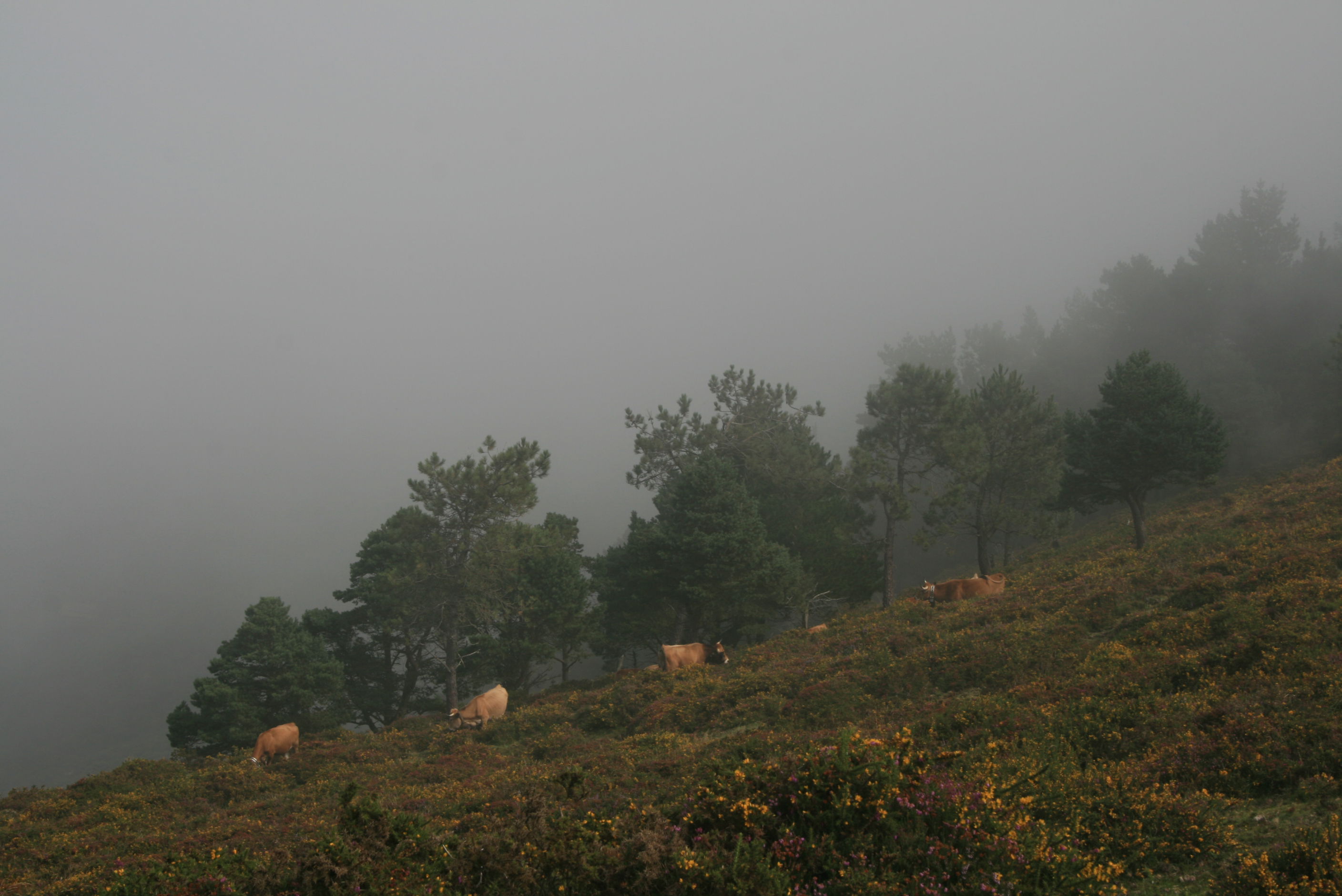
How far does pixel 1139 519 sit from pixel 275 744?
38.9m

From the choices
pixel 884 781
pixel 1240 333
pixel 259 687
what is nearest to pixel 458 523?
pixel 259 687

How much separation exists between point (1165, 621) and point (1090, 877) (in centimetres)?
1198

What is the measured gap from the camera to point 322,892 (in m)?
6.27

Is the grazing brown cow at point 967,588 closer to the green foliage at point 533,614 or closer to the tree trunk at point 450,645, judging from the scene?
the green foliage at point 533,614

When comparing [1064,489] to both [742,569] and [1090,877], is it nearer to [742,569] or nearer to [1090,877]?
[742,569]

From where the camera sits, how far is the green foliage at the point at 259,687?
31.5 metres

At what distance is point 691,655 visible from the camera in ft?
94.6

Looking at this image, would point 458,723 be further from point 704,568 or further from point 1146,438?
point 1146,438

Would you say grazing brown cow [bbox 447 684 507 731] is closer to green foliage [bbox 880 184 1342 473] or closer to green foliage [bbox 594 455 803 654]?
green foliage [bbox 594 455 803 654]

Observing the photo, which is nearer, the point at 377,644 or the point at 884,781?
the point at 884,781

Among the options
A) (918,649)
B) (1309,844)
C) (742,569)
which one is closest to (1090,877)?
(1309,844)

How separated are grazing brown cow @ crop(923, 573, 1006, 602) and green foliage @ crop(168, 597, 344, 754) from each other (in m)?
30.8

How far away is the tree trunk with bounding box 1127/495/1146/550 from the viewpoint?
102ft

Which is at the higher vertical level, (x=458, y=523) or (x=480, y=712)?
(x=458, y=523)
